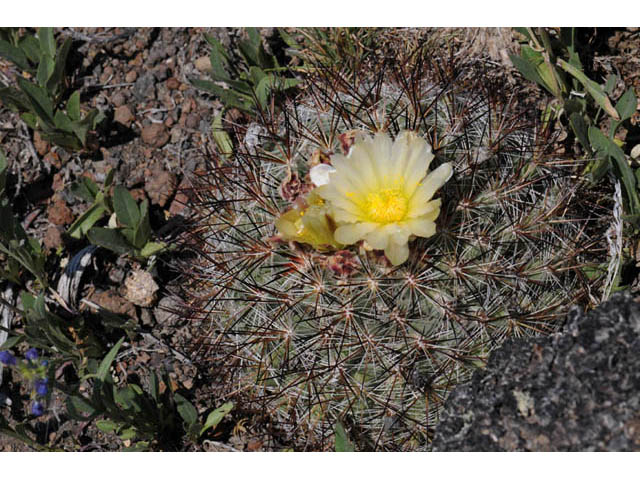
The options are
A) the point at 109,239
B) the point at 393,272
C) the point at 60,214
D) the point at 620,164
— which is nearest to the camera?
the point at 393,272

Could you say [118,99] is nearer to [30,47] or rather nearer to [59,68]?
[59,68]

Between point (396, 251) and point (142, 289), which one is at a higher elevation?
point (396, 251)

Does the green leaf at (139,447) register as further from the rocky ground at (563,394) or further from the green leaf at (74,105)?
the green leaf at (74,105)

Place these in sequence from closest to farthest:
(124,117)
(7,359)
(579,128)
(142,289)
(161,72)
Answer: (7,359)
(579,128)
(142,289)
(124,117)
(161,72)

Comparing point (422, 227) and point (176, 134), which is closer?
point (422, 227)

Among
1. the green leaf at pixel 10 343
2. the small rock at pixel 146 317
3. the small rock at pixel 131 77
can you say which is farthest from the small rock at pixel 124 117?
the green leaf at pixel 10 343

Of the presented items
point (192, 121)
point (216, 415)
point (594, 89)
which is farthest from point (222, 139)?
point (594, 89)

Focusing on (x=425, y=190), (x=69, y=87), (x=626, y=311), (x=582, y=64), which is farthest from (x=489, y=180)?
(x=69, y=87)

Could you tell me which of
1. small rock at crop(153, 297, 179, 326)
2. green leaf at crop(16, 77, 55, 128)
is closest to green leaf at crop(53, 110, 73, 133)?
green leaf at crop(16, 77, 55, 128)
